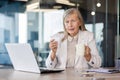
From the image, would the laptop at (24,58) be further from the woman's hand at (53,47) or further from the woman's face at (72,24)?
the woman's face at (72,24)

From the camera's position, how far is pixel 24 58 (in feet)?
5.17

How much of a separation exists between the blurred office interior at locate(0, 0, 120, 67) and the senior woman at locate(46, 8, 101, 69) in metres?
3.54

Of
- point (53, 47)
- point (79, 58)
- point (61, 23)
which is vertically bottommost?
point (79, 58)

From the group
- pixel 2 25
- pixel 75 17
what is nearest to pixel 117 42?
pixel 2 25

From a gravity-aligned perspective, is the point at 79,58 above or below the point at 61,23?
below

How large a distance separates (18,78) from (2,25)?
564cm

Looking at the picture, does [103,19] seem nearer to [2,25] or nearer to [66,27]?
[2,25]

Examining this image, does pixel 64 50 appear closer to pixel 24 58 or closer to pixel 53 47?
pixel 53 47

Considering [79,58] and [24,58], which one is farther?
[79,58]

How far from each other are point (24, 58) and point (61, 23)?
447 centimetres

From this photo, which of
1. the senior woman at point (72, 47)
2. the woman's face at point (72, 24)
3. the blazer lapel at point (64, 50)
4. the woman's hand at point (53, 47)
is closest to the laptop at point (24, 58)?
the woman's hand at point (53, 47)

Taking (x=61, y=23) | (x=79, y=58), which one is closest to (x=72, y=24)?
(x=79, y=58)

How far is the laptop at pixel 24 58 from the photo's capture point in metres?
1.50

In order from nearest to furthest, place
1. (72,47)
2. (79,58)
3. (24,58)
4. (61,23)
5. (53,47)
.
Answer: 1. (24,58)
2. (53,47)
3. (79,58)
4. (72,47)
5. (61,23)
